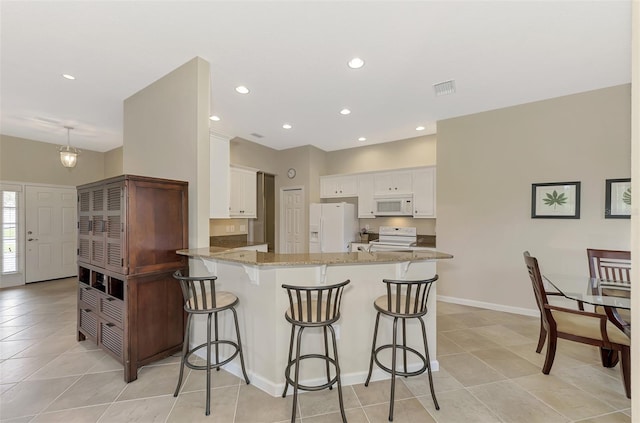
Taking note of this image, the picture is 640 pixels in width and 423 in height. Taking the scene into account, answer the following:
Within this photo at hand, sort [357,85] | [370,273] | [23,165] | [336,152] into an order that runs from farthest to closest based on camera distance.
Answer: [336,152], [23,165], [357,85], [370,273]

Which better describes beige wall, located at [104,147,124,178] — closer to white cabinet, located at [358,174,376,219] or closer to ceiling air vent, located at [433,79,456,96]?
white cabinet, located at [358,174,376,219]

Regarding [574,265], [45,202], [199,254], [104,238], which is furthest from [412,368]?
Result: [45,202]

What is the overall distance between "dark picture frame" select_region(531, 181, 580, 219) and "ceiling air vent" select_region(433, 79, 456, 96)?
5.84 feet

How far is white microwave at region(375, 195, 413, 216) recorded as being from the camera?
16.5 ft

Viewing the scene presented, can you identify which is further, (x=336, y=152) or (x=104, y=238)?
(x=336, y=152)

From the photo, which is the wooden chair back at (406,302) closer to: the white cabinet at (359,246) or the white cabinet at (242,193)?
the white cabinet at (359,246)

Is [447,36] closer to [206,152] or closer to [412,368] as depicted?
[206,152]

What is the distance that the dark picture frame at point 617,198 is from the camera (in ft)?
10.5

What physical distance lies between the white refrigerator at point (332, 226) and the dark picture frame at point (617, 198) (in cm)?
373

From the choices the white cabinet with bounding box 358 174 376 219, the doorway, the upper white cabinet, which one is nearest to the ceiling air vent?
the white cabinet with bounding box 358 174 376 219

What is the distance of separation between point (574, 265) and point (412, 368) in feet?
9.11

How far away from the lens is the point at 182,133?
9.33ft

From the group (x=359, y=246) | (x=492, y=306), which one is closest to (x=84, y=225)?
(x=359, y=246)

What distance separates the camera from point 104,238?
2.52m
